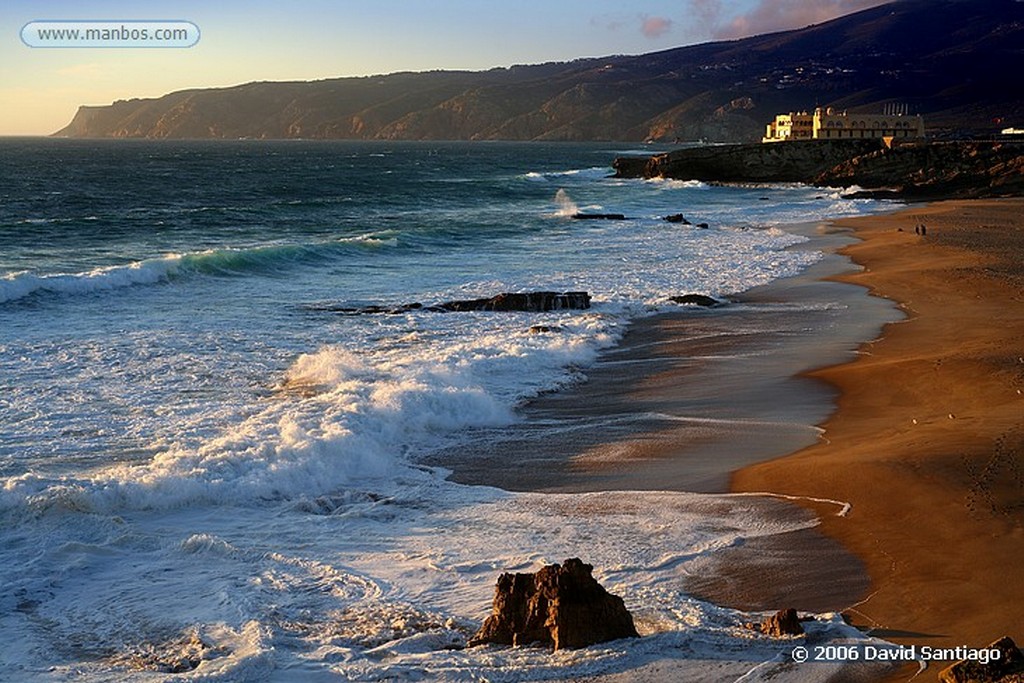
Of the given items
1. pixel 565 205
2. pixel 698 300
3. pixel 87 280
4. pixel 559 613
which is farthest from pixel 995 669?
pixel 565 205

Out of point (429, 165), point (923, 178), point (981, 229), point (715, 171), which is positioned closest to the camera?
point (981, 229)

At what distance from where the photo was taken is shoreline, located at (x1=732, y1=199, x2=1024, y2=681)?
7.50 m

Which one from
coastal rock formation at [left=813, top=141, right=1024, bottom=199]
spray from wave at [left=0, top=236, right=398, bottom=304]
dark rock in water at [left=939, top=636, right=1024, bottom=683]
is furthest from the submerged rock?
coastal rock formation at [left=813, top=141, right=1024, bottom=199]

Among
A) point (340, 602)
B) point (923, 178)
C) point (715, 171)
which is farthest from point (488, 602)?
point (715, 171)

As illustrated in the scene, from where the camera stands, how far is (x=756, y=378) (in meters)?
15.0

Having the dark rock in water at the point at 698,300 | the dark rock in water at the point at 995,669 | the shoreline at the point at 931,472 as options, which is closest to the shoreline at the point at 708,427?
the shoreline at the point at 931,472

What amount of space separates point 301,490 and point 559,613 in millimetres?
4185

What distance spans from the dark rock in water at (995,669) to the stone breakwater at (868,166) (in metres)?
55.8

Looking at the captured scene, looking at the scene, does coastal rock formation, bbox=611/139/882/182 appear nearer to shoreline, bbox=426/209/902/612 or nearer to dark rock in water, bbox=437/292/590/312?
dark rock in water, bbox=437/292/590/312

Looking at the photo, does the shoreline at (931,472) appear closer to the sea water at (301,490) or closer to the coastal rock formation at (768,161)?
the sea water at (301,490)

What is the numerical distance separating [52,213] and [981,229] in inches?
1491

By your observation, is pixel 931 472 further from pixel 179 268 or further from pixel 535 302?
pixel 179 268

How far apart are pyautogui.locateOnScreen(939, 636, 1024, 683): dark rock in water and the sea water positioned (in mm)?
1068

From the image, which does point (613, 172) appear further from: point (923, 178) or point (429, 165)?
point (923, 178)
